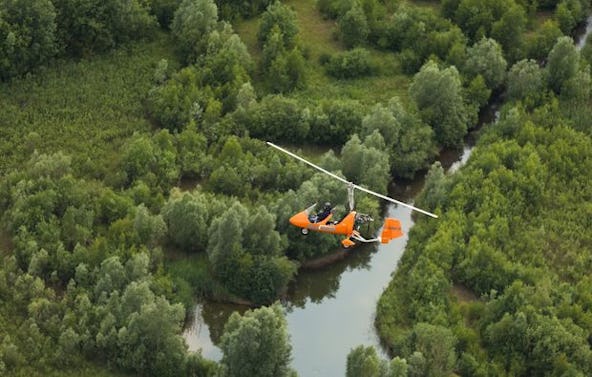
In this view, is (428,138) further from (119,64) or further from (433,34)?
(119,64)

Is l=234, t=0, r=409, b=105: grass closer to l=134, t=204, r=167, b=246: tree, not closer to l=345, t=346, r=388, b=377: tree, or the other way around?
l=134, t=204, r=167, b=246: tree

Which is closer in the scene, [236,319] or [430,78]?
[236,319]

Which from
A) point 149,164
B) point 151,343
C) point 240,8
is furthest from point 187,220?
point 240,8

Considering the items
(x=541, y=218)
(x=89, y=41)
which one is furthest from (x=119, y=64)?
(x=541, y=218)

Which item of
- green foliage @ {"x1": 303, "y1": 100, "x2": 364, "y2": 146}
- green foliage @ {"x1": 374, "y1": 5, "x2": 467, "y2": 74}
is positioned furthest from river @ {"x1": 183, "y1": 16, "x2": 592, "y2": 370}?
green foliage @ {"x1": 374, "y1": 5, "x2": 467, "y2": 74}

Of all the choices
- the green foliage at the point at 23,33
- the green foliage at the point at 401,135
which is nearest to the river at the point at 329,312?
the green foliage at the point at 401,135

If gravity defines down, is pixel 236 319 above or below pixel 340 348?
above

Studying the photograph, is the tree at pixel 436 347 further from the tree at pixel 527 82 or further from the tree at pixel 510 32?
the tree at pixel 510 32
